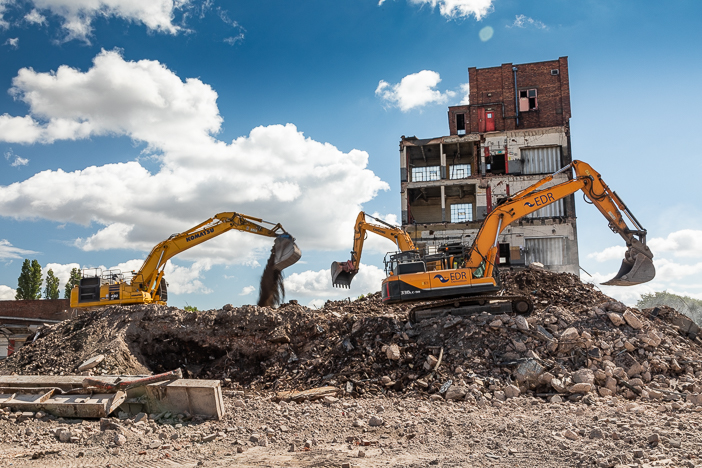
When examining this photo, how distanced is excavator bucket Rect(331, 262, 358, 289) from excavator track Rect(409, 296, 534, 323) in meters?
5.36

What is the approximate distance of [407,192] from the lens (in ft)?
109

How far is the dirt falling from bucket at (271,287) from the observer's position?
63.6 feet

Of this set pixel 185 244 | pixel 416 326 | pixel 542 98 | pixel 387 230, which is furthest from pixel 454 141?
pixel 416 326

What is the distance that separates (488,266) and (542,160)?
20.5m

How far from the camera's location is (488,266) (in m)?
13.5

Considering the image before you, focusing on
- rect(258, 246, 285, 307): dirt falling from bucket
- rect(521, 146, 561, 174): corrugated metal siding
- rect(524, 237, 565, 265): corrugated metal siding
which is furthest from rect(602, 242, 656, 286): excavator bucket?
rect(521, 146, 561, 174): corrugated metal siding

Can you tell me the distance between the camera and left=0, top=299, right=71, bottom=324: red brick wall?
3500 centimetres

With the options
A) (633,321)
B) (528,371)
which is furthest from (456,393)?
(633,321)

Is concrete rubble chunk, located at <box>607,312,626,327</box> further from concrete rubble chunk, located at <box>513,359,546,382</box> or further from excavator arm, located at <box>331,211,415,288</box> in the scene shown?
excavator arm, located at <box>331,211,415,288</box>

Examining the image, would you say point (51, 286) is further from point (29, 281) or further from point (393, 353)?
point (393, 353)

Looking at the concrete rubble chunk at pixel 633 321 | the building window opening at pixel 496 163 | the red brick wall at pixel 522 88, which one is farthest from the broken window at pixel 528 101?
the concrete rubble chunk at pixel 633 321

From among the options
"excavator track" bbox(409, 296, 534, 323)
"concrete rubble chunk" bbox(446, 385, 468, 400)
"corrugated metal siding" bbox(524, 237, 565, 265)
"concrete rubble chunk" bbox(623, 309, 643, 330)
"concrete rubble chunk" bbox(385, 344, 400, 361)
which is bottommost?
"concrete rubble chunk" bbox(446, 385, 468, 400)

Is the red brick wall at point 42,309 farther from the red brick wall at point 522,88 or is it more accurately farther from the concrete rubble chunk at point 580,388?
the concrete rubble chunk at point 580,388

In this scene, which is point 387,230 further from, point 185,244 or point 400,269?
point 185,244
